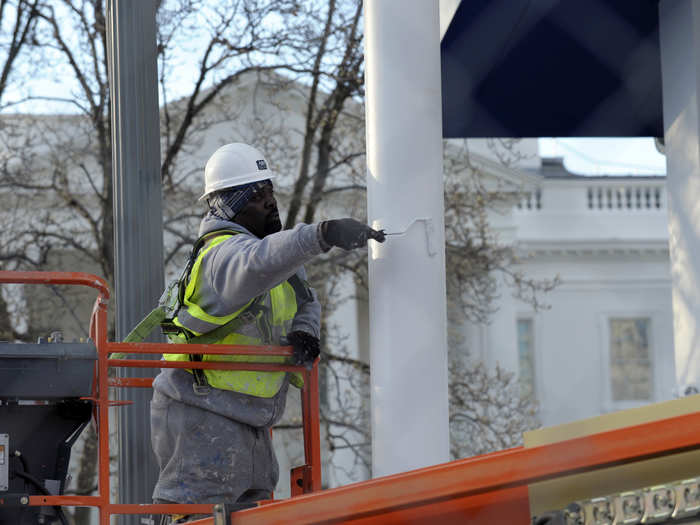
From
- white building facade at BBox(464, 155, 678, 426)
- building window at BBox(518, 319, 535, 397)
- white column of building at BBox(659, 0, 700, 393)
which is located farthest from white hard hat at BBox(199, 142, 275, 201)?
white building facade at BBox(464, 155, 678, 426)

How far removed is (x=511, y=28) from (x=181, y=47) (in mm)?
6599

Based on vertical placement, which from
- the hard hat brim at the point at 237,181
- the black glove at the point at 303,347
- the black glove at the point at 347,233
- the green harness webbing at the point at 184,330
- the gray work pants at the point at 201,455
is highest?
the hard hat brim at the point at 237,181

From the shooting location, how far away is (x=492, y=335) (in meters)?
26.4

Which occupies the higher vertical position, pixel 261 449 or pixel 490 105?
pixel 490 105

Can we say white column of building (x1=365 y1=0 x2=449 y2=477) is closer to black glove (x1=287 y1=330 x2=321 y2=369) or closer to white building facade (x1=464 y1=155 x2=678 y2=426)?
black glove (x1=287 y1=330 x2=321 y2=369)

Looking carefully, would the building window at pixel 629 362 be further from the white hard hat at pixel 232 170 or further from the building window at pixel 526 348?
the white hard hat at pixel 232 170

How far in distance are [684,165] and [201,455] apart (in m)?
2.63

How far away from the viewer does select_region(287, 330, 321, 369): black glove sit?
3644mm

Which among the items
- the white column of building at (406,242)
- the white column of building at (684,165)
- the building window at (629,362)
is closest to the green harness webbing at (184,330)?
the white column of building at (406,242)

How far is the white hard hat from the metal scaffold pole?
3.80 feet

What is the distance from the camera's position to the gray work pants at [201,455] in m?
3.67

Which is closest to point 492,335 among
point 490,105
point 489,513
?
point 490,105

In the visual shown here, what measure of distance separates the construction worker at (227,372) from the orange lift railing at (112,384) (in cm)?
9

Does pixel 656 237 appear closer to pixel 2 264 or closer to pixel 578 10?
pixel 2 264
